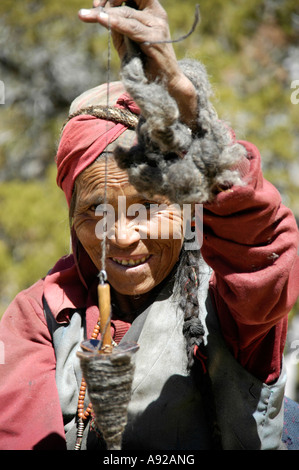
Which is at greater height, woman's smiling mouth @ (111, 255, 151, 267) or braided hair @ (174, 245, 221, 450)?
woman's smiling mouth @ (111, 255, 151, 267)

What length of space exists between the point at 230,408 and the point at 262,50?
15.3ft

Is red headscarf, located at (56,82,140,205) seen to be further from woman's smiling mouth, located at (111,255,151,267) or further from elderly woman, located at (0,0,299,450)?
woman's smiling mouth, located at (111,255,151,267)

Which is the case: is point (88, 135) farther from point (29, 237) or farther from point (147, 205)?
point (29, 237)

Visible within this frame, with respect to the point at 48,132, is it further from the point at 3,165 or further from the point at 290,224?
the point at 290,224

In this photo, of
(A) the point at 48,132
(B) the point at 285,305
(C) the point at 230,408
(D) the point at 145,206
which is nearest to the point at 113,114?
(D) the point at 145,206

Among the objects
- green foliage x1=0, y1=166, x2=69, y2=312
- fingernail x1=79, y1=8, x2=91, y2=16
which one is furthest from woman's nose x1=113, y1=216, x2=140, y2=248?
green foliage x1=0, y1=166, x2=69, y2=312

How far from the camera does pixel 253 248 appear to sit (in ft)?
4.79

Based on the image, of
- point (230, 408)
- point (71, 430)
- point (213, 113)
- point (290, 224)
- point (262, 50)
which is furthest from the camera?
point (262, 50)

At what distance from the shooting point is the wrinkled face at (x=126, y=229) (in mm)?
1745

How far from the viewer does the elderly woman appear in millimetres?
1369

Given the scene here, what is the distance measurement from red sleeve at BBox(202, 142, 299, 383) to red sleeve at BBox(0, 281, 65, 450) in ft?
2.21

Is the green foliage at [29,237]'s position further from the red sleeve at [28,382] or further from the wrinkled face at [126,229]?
the wrinkled face at [126,229]

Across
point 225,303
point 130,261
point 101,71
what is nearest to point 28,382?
point 130,261

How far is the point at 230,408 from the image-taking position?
173 cm
